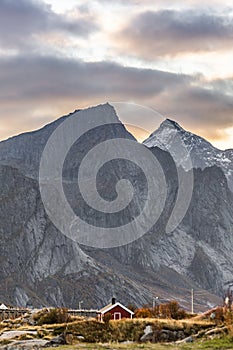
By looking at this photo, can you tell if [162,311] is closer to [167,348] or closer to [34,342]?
[34,342]

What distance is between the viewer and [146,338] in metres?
44.7

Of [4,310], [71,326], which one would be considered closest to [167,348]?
[71,326]

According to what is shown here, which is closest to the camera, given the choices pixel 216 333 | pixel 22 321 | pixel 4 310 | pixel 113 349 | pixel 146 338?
pixel 113 349

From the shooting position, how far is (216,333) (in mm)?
41000

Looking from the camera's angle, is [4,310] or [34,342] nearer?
[34,342]

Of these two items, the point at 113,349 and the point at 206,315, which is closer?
the point at 113,349

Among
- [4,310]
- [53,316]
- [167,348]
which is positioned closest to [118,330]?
[167,348]

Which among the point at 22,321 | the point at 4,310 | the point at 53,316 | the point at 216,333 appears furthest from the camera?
the point at 4,310

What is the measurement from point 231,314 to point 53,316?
21.3m

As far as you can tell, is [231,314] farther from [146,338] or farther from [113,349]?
[113,349]

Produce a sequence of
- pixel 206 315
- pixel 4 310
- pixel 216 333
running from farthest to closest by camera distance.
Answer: pixel 4 310
pixel 206 315
pixel 216 333

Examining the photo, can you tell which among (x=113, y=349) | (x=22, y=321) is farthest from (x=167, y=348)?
(x=22, y=321)

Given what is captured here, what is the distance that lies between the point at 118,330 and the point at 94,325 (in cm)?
→ 172

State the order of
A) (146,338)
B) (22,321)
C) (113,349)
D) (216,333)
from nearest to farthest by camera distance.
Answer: (113,349) → (216,333) → (146,338) → (22,321)
